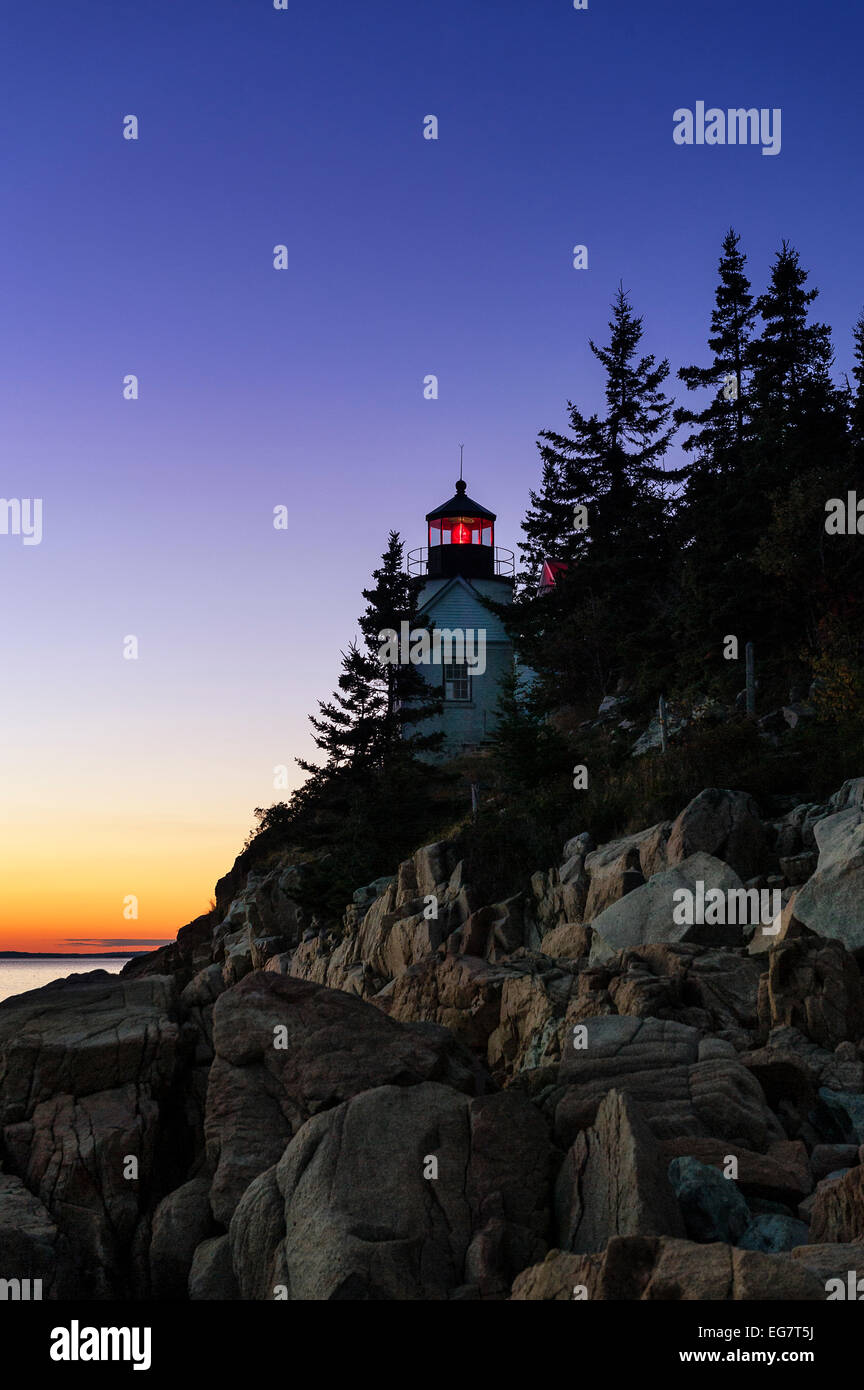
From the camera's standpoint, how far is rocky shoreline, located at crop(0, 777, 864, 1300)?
826 centimetres

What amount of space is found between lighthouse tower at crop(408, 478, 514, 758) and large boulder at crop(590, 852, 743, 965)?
103 feet

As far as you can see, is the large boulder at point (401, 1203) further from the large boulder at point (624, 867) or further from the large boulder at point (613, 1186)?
the large boulder at point (624, 867)

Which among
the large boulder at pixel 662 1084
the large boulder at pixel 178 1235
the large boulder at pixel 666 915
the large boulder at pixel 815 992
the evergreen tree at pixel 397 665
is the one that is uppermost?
the evergreen tree at pixel 397 665

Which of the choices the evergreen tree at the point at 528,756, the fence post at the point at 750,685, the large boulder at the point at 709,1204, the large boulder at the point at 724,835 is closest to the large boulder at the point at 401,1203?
the large boulder at the point at 709,1204

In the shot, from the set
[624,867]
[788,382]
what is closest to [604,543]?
[788,382]

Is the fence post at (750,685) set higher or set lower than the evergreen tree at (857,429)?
lower

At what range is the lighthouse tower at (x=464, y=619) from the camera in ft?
164

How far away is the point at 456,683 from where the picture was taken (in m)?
50.7

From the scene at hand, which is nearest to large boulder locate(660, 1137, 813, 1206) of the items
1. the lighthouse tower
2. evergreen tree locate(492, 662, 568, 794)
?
evergreen tree locate(492, 662, 568, 794)

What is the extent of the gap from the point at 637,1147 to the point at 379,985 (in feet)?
44.9

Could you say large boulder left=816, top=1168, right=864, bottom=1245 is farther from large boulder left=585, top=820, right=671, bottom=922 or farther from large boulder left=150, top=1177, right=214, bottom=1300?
large boulder left=585, top=820, right=671, bottom=922

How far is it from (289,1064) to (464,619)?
4096 centimetres
